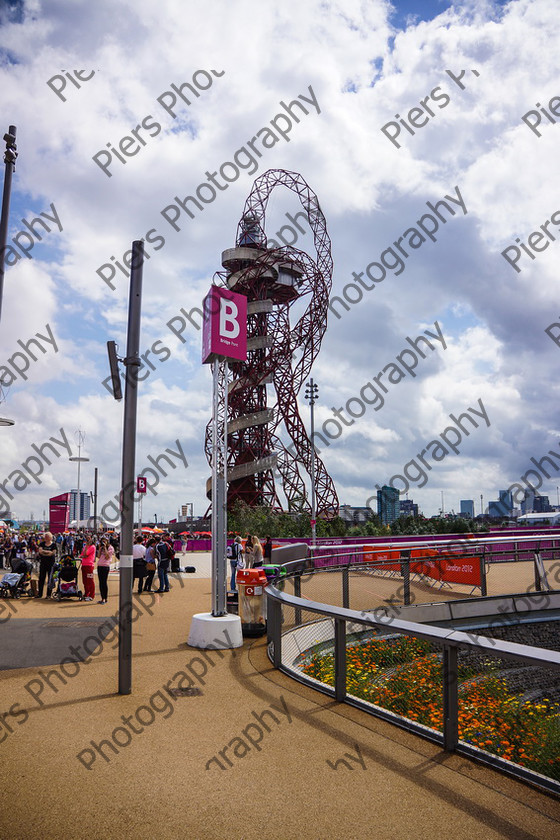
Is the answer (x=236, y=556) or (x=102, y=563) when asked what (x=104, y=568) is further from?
(x=236, y=556)

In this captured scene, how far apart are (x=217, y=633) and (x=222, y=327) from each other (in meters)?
5.16

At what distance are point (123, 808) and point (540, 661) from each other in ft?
10.2

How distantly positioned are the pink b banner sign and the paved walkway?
5.60 m

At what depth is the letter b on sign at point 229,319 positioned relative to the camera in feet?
37.7

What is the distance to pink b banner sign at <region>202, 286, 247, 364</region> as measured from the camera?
11.4 m

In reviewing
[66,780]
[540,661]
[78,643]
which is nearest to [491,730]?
[540,661]

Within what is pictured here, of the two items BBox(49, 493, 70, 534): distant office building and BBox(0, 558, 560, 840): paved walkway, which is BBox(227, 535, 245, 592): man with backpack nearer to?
BBox(49, 493, 70, 534): distant office building

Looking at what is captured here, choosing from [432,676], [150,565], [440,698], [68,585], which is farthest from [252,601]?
[150,565]

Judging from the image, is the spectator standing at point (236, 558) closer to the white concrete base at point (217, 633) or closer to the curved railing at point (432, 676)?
the white concrete base at point (217, 633)

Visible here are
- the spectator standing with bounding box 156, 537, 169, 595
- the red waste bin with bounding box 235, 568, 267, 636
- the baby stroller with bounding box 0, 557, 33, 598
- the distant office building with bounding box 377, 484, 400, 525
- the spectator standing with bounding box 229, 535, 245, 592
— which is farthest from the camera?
the distant office building with bounding box 377, 484, 400, 525

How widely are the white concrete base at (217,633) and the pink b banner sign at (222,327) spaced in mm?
4458

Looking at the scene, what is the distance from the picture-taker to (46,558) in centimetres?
1770

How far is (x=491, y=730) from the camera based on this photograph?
19.7 ft

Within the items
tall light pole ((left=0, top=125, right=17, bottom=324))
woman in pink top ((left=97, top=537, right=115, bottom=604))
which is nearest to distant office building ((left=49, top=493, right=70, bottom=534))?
woman in pink top ((left=97, top=537, right=115, bottom=604))
